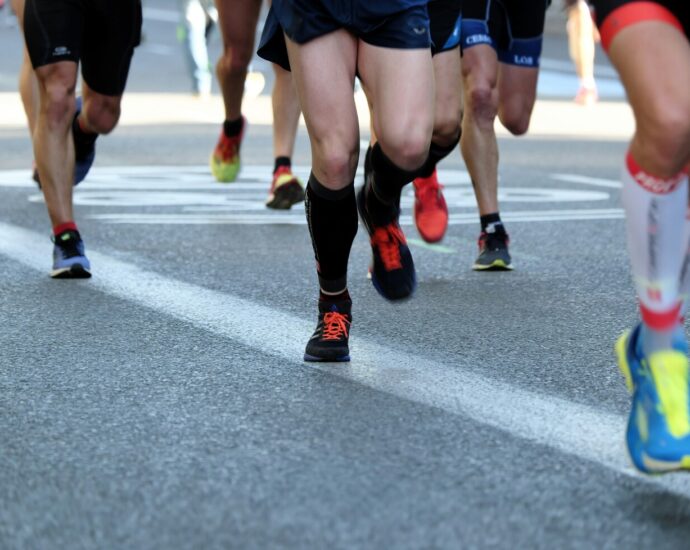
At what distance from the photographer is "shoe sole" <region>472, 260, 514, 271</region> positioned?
6.81 meters

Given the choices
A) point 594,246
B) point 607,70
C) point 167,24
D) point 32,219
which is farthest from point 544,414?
point 167,24

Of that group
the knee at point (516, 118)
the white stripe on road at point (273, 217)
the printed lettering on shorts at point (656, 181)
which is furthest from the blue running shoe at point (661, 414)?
the white stripe on road at point (273, 217)

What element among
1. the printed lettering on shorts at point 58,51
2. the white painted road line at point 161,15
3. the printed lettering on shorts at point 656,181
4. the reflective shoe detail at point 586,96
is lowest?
the white painted road line at point 161,15

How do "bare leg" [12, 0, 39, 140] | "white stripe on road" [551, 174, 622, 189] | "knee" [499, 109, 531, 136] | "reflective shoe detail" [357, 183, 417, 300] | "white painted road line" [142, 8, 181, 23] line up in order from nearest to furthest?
"reflective shoe detail" [357, 183, 417, 300], "knee" [499, 109, 531, 136], "bare leg" [12, 0, 39, 140], "white stripe on road" [551, 174, 622, 189], "white painted road line" [142, 8, 181, 23]

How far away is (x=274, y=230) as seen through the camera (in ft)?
26.5

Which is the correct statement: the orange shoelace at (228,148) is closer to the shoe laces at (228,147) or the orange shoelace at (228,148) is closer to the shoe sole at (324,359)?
the shoe laces at (228,147)

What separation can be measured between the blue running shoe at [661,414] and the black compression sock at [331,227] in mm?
1377

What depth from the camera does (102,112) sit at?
23.9ft

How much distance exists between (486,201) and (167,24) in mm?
29349

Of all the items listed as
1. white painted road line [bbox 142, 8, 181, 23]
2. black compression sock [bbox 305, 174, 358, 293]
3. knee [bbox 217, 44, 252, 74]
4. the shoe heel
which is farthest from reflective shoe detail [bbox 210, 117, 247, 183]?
white painted road line [bbox 142, 8, 181, 23]

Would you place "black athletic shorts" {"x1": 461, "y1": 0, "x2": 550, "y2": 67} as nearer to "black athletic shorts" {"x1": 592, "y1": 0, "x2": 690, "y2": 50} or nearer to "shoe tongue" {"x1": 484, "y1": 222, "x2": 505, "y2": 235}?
"shoe tongue" {"x1": 484, "y1": 222, "x2": 505, "y2": 235}

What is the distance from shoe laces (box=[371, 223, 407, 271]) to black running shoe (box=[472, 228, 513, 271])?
1.69 m

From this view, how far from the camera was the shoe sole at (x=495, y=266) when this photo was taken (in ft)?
22.3

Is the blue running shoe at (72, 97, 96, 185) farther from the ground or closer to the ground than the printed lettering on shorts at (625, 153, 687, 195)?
closer to the ground
